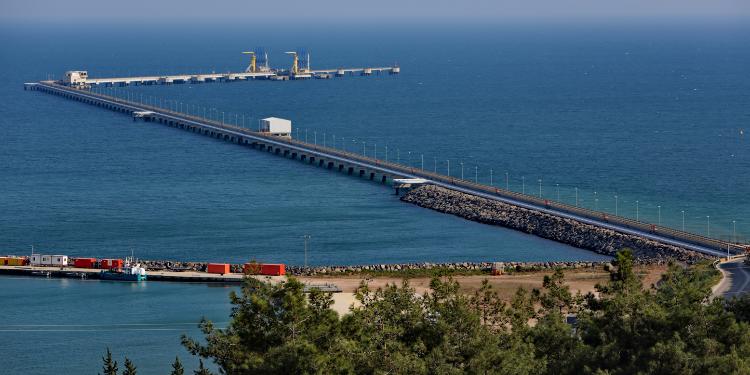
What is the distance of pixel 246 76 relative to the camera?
176 metres

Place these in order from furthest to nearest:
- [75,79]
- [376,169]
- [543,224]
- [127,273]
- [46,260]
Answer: [75,79]
[376,169]
[543,224]
[46,260]
[127,273]

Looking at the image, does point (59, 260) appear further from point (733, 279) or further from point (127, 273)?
point (733, 279)

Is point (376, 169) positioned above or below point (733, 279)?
above

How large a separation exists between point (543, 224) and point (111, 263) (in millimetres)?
22433

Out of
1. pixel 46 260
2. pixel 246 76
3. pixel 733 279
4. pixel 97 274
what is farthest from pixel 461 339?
pixel 246 76

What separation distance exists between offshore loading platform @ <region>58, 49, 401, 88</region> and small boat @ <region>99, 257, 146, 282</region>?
103 m

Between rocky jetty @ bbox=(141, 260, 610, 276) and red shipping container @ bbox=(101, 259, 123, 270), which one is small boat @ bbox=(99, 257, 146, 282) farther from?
rocky jetty @ bbox=(141, 260, 610, 276)

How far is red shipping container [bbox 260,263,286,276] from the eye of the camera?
188 feet

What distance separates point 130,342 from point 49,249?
65.1 ft

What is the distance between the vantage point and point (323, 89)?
160375mm

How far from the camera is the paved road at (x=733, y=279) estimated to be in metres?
49.0

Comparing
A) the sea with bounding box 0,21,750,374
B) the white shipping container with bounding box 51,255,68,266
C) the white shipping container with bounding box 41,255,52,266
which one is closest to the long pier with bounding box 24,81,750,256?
the sea with bounding box 0,21,750,374

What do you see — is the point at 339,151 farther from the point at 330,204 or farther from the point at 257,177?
the point at 330,204

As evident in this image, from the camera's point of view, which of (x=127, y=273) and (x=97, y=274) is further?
(x=97, y=274)
